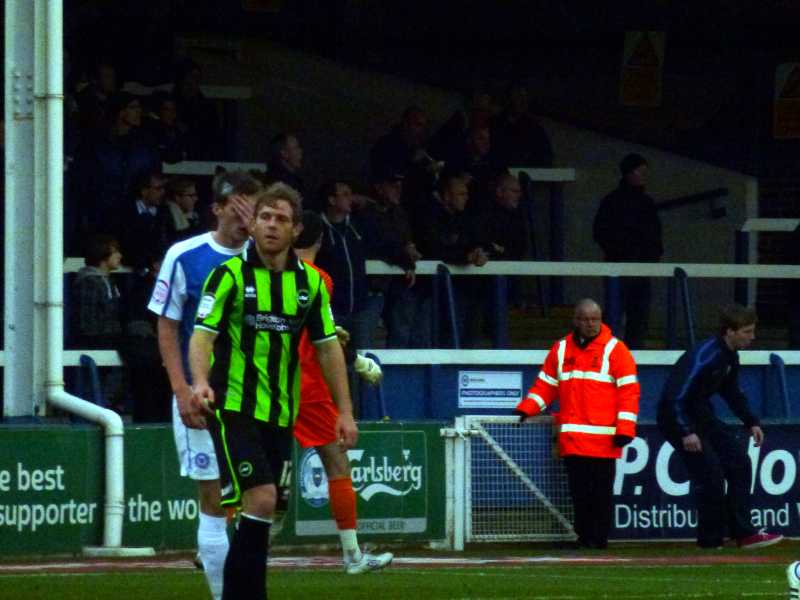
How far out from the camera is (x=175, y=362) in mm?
8969

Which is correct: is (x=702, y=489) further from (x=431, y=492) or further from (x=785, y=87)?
(x=785, y=87)

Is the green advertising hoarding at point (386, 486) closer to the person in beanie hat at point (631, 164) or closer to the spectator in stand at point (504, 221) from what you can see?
the spectator in stand at point (504, 221)

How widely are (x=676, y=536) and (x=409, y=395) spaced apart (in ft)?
8.28

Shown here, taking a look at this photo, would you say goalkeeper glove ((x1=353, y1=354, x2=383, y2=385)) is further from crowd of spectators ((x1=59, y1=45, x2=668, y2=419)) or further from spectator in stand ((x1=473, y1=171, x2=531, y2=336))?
spectator in stand ((x1=473, y1=171, x2=531, y2=336))

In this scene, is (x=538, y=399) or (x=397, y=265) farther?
(x=397, y=265)

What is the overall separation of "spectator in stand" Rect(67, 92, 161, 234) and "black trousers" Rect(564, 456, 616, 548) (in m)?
4.07

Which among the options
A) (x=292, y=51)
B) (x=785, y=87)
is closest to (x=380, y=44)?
(x=292, y=51)

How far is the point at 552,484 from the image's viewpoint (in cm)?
1564

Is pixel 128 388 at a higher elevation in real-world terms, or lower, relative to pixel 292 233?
lower

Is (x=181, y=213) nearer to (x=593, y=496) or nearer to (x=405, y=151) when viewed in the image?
(x=405, y=151)

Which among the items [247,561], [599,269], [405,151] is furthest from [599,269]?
[247,561]

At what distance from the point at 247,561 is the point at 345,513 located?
3539 millimetres

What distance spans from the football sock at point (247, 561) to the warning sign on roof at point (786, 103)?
626 inches

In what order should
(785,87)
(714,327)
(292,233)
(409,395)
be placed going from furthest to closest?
1. (785,87)
2. (714,327)
3. (409,395)
4. (292,233)
